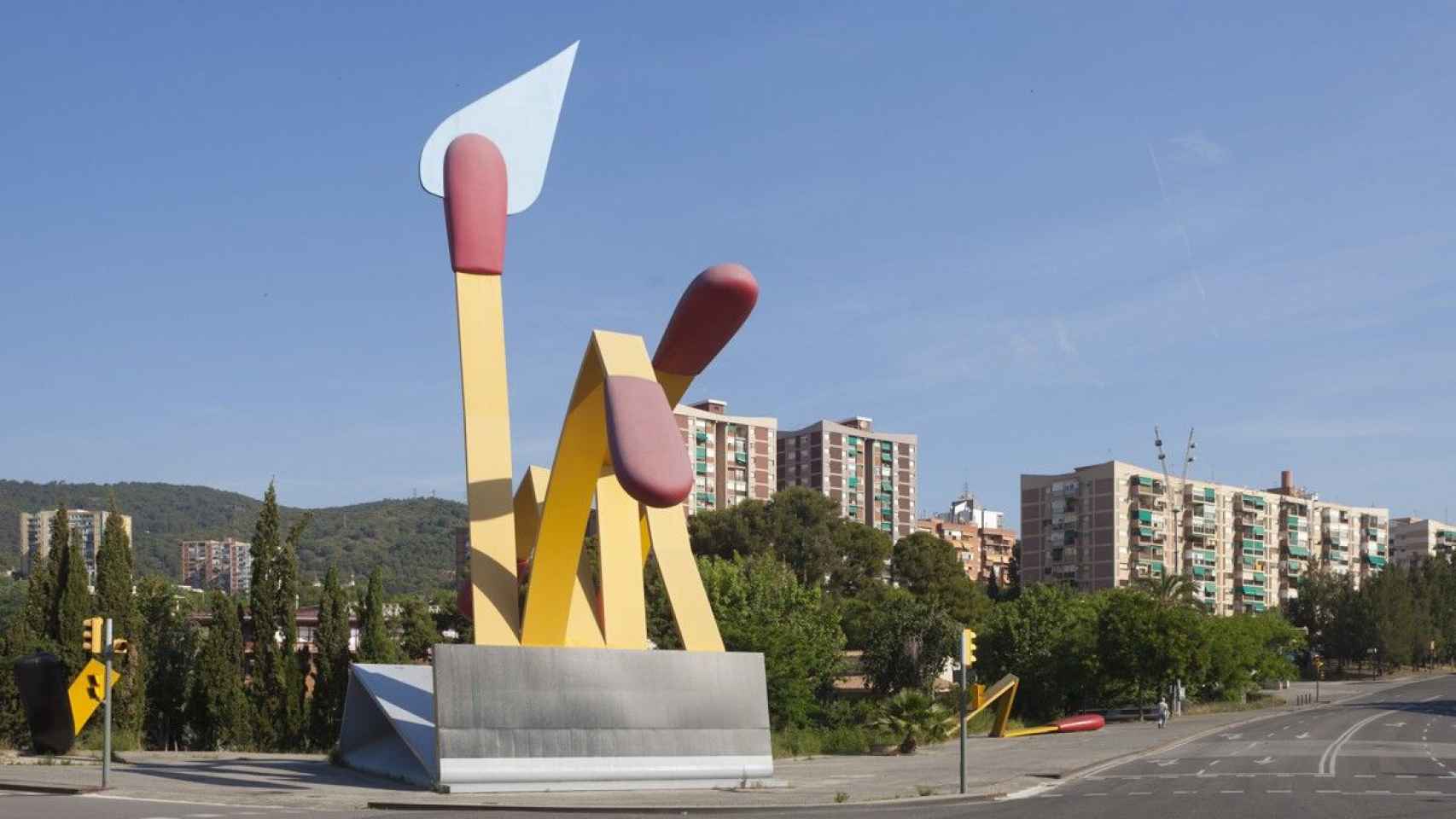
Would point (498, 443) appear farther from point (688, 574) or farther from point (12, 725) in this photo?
point (12, 725)

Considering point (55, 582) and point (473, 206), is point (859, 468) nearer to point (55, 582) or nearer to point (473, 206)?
point (55, 582)

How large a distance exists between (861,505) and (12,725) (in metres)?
110

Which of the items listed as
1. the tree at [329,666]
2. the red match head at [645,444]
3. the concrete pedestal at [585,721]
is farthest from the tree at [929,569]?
the red match head at [645,444]

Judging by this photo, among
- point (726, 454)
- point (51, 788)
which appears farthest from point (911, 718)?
point (726, 454)

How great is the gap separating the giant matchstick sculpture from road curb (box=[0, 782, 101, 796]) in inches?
220

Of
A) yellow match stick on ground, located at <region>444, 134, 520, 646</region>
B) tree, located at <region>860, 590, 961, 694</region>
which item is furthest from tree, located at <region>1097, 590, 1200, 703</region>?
yellow match stick on ground, located at <region>444, 134, 520, 646</region>

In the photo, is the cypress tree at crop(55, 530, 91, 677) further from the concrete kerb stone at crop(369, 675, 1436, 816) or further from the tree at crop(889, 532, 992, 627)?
the tree at crop(889, 532, 992, 627)

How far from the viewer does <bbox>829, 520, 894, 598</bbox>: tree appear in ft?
325

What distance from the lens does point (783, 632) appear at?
177 feet

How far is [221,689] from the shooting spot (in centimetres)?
4762

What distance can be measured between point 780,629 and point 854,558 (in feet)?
151

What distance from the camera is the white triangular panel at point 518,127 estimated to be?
31891mm

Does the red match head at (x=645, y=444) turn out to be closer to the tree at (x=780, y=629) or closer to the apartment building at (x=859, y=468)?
the tree at (x=780, y=629)

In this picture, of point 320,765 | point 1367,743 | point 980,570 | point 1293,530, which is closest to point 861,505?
point 980,570
